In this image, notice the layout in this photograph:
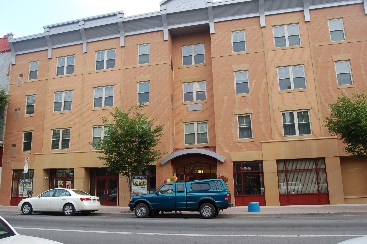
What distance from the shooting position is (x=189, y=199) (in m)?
15.4

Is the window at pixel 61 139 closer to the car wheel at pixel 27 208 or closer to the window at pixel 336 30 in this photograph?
the car wheel at pixel 27 208

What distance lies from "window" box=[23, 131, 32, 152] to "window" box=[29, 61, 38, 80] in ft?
16.2

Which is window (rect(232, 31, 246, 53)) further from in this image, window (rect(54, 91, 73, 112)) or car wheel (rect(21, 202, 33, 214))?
car wheel (rect(21, 202, 33, 214))

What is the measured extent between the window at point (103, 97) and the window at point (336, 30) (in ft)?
55.6

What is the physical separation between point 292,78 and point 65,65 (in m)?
18.4

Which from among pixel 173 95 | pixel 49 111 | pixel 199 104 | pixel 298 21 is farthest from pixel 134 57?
pixel 298 21

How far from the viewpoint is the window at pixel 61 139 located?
2536 centimetres

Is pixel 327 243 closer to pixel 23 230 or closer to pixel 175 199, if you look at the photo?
pixel 175 199

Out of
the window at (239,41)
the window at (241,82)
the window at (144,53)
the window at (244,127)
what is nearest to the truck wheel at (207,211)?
the window at (244,127)

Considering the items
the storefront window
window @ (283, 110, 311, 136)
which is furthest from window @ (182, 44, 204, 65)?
the storefront window

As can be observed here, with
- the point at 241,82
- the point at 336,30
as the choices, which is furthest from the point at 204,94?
the point at 336,30

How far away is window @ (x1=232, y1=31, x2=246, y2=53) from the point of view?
2364 cm

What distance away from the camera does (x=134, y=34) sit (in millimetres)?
25594

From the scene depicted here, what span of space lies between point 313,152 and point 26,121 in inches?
891
